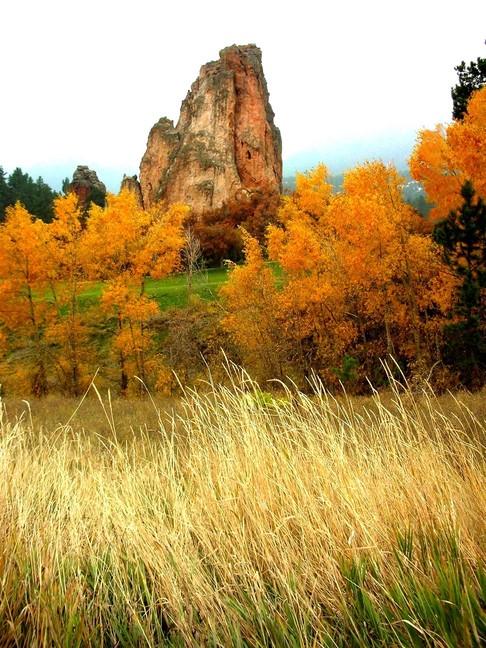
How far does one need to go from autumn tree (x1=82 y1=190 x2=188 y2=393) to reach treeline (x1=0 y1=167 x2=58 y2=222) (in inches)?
1632

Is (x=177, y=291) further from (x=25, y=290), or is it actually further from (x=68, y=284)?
(x=25, y=290)

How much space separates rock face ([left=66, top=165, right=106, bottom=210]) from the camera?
214ft

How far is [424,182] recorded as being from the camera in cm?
1969

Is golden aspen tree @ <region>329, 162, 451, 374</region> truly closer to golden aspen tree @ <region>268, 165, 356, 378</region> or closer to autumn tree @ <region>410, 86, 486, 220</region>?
golden aspen tree @ <region>268, 165, 356, 378</region>

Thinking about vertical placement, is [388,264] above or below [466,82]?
below

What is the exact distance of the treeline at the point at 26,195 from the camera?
59.3 meters

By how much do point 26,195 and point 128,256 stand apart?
5152 cm

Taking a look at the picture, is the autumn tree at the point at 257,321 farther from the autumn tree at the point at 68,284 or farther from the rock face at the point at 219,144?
the rock face at the point at 219,144

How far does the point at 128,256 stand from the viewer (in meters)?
20.3

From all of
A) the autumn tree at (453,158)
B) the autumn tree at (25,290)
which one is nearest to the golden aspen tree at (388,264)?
the autumn tree at (453,158)

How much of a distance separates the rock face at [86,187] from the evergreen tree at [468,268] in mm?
57309

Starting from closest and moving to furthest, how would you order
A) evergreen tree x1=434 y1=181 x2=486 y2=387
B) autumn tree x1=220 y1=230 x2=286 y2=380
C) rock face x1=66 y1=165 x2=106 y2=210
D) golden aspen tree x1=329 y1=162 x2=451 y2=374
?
evergreen tree x1=434 y1=181 x2=486 y2=387 < golden aspen tree x1=329 y1=162 x2=451 y2=374 < autumn tree x1=220 y1=230 x2=286 y2=380 < rock face x1=66 y1=165 x2=106 y2=210

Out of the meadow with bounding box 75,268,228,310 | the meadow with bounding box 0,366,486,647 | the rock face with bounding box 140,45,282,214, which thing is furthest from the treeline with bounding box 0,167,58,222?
the meadow with bounding box 0,366,486,647

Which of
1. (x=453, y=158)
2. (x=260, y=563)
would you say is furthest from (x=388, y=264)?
(x=260, y=563)
